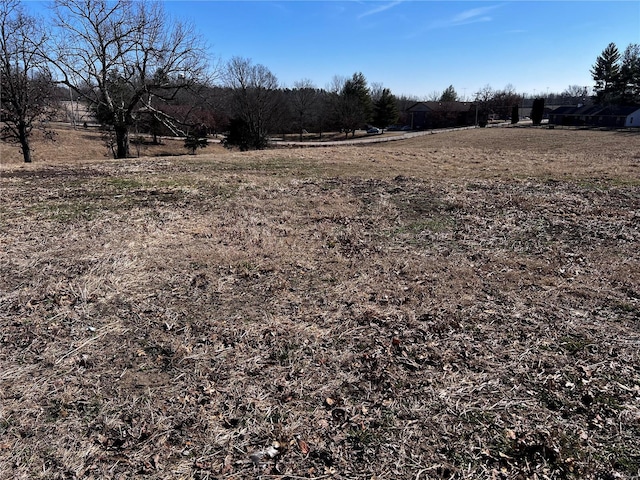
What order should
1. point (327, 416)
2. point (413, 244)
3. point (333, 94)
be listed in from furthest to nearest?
point (333, 94) → point (413, 244) → point (327, 416)

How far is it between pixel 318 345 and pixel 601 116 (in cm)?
7632

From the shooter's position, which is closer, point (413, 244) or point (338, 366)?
point (338, 366)

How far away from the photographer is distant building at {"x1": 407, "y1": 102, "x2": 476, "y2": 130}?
70188 mm

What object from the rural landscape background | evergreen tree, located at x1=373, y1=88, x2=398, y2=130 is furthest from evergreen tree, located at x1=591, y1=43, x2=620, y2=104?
the rural landscape background

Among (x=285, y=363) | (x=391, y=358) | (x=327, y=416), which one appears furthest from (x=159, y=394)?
(x=391, y=358)

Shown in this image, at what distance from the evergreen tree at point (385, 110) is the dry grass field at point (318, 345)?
5644 centimetres

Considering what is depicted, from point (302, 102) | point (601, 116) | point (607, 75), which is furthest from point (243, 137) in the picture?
point (607, 75)

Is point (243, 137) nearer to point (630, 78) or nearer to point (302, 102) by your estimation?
point (302, 102)

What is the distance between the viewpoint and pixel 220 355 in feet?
10.0

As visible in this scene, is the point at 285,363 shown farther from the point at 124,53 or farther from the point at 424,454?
the point at 124,53

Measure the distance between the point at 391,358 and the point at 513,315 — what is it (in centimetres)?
135

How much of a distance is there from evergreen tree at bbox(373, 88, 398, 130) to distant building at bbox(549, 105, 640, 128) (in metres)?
29.0

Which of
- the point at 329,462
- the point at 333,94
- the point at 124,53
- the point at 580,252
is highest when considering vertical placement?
the point at 333,94

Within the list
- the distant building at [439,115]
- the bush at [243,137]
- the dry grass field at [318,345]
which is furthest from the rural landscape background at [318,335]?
the distant building at [439,115]
